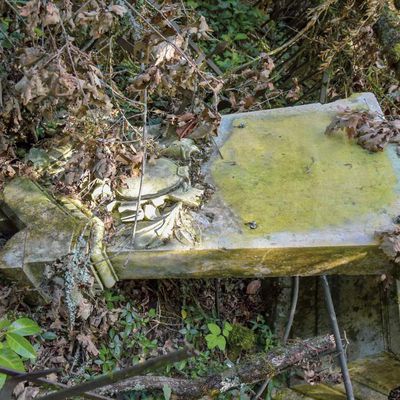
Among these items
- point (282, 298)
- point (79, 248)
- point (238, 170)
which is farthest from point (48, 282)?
point (282, 298)

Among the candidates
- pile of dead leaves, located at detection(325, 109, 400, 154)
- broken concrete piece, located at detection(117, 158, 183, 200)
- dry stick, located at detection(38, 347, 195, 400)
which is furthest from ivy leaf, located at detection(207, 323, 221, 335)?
dry stick, located at detection(38, 347, 195, 400)

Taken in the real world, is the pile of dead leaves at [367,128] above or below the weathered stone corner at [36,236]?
below

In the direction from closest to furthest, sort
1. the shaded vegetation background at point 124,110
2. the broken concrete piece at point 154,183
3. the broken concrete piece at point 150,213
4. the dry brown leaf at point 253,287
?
the shaded vegetation background at point 124,110, the broken concrete piece at point 150,213, the broken concrete piece at point 154,183, the dry brown leaf at point 253,287

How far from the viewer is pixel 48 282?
3.22 m

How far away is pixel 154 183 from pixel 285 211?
85 cm

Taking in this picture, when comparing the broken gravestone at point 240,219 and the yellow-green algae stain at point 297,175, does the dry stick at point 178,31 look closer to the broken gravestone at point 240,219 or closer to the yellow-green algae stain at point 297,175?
the yellow-green algae stain at point 297,175

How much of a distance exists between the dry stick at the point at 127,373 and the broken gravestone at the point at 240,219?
1603 millimetres

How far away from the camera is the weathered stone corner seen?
3.15m

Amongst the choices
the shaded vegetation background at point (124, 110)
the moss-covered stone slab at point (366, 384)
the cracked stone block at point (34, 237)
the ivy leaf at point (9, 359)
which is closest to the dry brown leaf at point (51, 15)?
the shaded vegetation background at point (124, 110)

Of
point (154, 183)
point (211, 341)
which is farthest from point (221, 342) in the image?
point (154, 183)

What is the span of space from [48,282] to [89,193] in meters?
0.63

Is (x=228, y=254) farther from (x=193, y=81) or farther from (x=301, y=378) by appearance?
(x=301, y=378)

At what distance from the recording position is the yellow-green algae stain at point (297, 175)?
341cm

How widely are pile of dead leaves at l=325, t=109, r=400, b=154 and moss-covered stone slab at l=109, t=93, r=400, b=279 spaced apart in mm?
59
